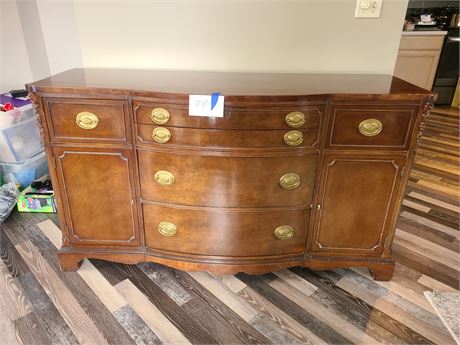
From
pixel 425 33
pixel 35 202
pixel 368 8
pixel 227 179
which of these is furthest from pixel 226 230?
pixel 425 33

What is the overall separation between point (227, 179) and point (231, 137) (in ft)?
0.58

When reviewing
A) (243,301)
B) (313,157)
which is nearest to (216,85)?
(313,157)

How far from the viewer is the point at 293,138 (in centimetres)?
121

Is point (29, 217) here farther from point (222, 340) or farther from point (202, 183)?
point (222, 340)

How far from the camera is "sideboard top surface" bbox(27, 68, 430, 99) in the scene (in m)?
1.18

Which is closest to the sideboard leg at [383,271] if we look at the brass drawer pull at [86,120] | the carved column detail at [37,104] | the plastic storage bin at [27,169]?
the brass drawer pull at [86,120]

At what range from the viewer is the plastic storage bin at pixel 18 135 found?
1.97 meters

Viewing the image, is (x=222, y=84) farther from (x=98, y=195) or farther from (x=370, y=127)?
(x=98, y=195)

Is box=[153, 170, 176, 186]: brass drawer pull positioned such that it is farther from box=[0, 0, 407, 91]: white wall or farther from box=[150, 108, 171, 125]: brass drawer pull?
box=[0, 0, 407, 91]: white wall

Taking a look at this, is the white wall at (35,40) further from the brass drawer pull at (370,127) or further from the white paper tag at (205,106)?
the brass drawer pull at (370,127)

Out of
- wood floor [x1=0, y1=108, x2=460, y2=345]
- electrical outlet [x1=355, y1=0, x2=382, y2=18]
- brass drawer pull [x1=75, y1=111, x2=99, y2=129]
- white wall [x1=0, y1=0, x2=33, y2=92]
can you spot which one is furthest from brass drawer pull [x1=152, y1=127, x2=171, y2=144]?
white wall [x1=0, y1=0, x2=33, y2=92]

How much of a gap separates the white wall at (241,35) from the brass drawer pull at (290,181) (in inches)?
24.8

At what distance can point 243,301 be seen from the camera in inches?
55.4

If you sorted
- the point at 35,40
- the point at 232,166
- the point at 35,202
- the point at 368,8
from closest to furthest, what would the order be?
1. the point at 232,166
2. the point at 368,8
3. the point at 35,202
4. the point at 35,40
